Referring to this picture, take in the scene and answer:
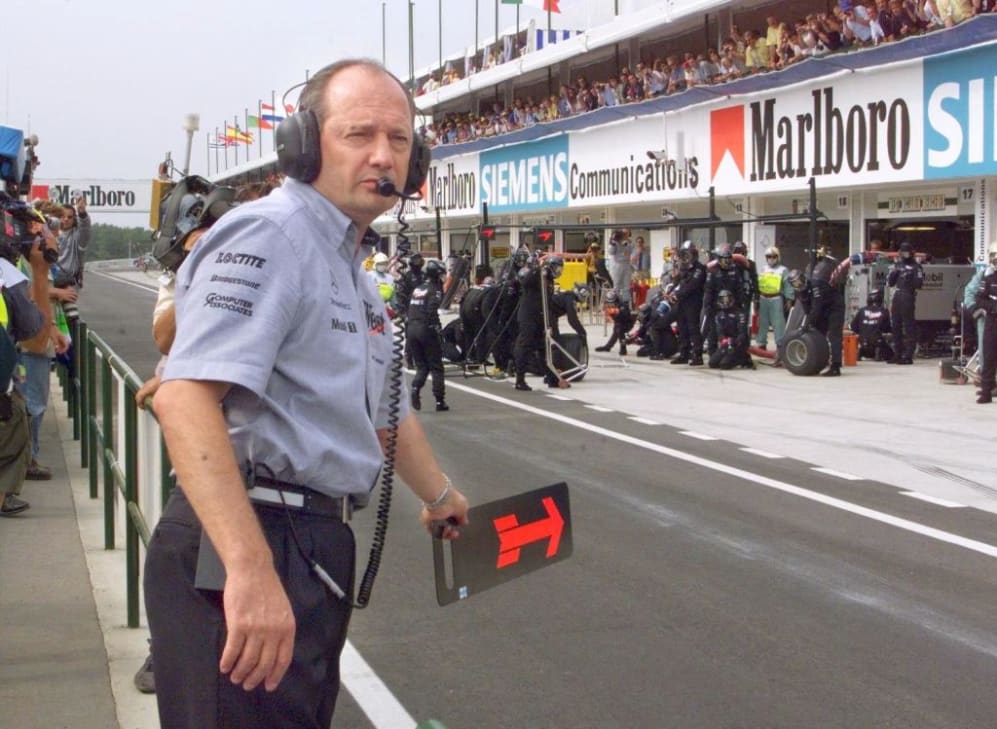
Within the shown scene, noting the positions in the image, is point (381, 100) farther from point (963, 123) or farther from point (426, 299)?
point (963, 123)

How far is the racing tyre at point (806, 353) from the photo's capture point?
1875 cm

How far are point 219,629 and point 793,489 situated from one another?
795cm

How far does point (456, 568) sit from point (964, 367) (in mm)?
15669

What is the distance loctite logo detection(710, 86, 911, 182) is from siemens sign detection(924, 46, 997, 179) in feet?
2.14

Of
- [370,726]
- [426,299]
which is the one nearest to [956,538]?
[370,726]

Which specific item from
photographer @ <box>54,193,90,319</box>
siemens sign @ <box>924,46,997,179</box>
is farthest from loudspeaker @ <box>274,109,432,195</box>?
siemens sign @ <box>924,46,997,179</box>

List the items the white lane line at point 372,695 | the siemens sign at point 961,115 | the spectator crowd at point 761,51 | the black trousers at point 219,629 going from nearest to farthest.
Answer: the black trousers at point 219,629 → the white lane line at point 372,695 → the siemens sign at point 961,115 → the spectator crowd at point 761,51

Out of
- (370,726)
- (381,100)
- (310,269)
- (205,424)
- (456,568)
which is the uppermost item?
(381,100)

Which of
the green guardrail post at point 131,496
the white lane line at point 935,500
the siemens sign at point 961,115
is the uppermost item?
the siemens sign at point 961,115

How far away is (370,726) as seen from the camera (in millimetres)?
4840

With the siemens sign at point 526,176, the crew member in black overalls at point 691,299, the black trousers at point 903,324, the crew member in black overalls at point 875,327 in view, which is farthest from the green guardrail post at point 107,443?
the siemens sign at point 526,176

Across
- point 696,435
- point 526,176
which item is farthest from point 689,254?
point 526,176

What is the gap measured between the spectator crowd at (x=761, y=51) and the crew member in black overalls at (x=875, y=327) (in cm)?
439

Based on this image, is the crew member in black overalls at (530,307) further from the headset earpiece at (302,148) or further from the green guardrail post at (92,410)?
the headset earpiece at (302,148)
